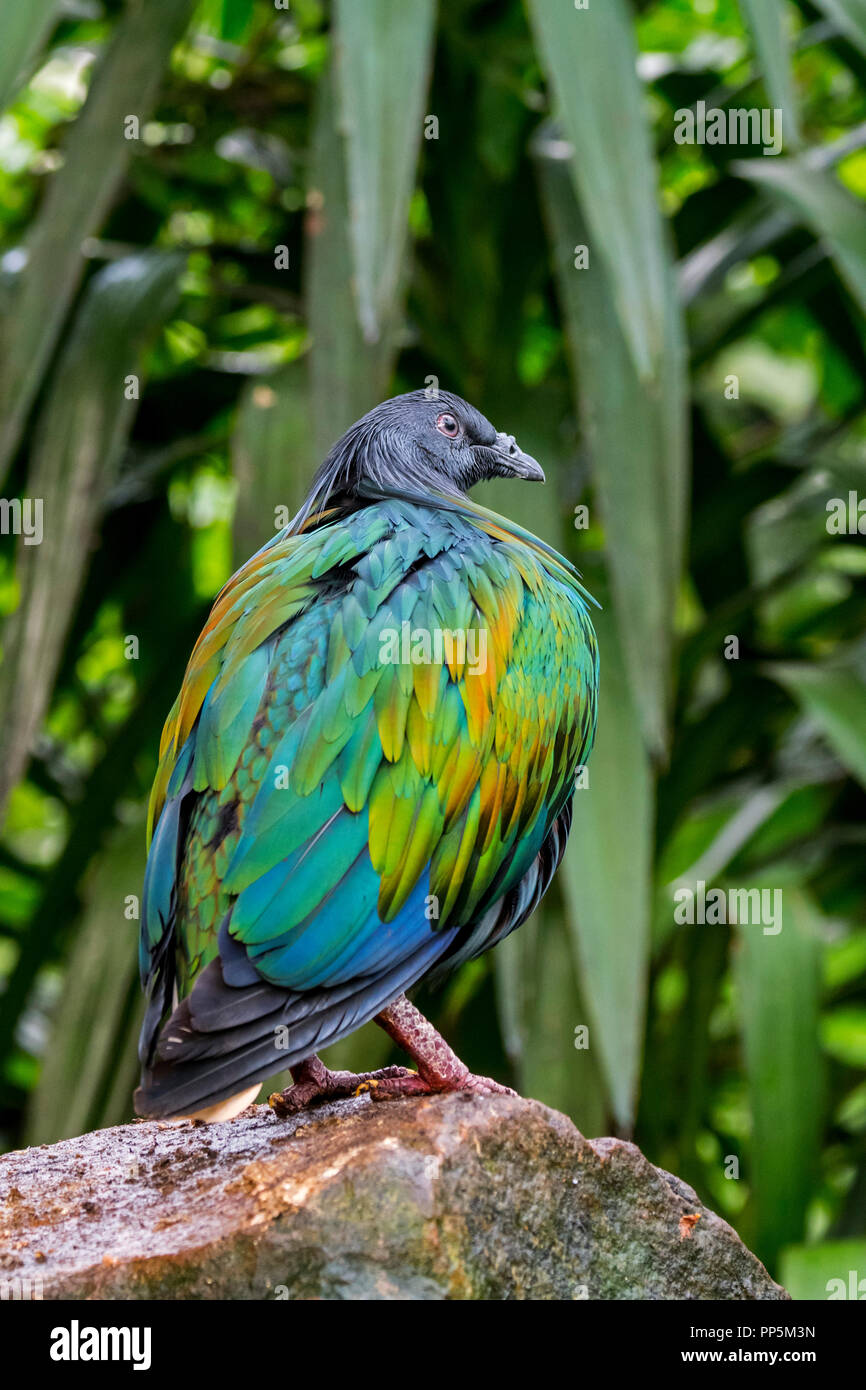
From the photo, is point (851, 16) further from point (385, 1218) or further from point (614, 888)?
point (385, 1218)

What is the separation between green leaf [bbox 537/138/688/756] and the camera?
13.0 feet

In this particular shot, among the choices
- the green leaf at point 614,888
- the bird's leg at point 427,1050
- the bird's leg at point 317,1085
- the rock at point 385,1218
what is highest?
the green leaf at point 614,888

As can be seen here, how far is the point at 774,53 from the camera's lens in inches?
156

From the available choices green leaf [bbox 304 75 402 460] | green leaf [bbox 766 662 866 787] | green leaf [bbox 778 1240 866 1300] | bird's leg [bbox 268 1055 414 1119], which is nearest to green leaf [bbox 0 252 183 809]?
green leaf [bbox 304 75 402 460]

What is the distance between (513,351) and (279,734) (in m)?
2.56

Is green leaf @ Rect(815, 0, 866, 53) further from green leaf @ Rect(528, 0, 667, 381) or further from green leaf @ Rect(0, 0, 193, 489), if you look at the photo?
green leaf @ Rect(0, 0, 193, 489)

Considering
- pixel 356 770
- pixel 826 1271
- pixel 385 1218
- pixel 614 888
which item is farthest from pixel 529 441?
pixel 385 1218

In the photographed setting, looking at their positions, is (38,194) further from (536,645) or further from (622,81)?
(536,645)

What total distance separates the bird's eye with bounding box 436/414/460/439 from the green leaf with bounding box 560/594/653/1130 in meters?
1.03

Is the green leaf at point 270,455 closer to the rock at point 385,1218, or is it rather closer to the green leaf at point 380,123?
the green leaf at point 380,123

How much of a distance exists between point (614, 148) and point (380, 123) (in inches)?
25.4

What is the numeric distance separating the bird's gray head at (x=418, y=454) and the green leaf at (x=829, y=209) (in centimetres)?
134

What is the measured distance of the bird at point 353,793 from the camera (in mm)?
Answer: 2617

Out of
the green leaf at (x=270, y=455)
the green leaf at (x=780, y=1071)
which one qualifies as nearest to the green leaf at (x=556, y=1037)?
the green leaf at (x=780, y=1071)
